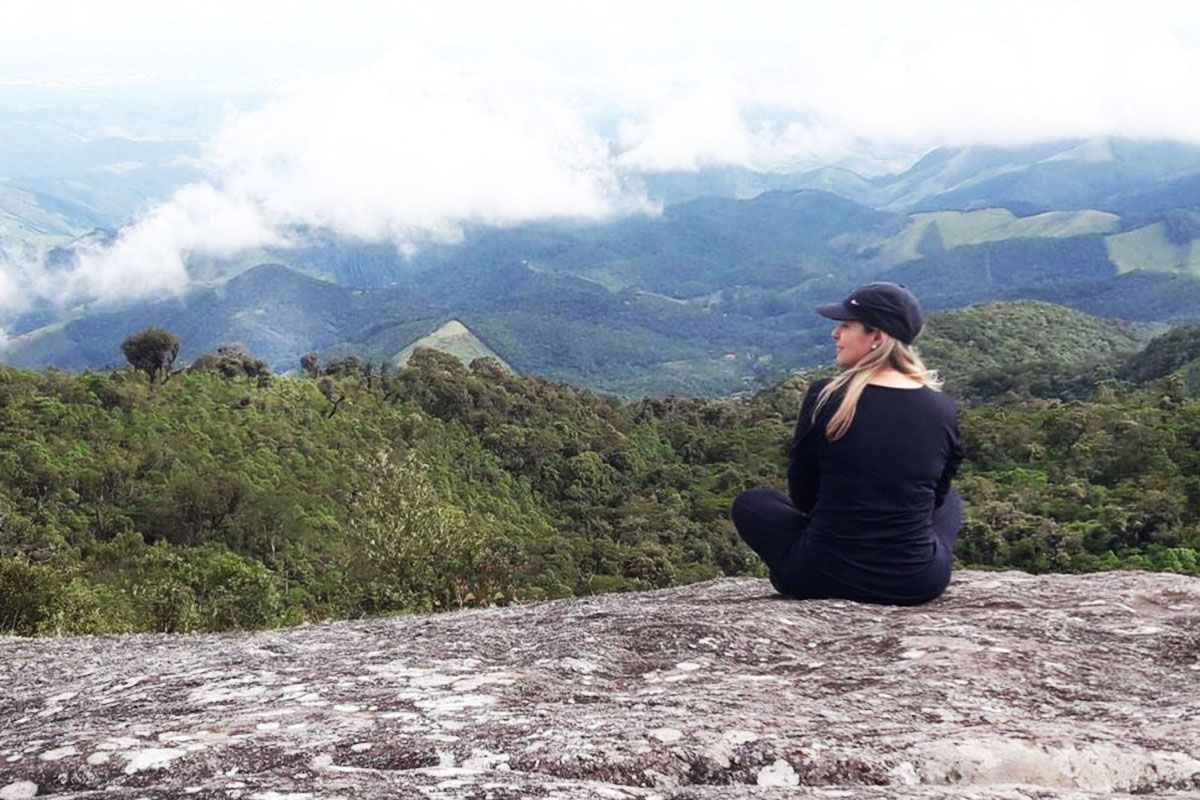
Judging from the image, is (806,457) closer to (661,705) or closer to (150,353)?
(661,705)

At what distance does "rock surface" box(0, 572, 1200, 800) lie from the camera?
15.1 feet

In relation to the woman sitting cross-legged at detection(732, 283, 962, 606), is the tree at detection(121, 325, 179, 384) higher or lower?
lower

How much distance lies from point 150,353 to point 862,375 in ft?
282

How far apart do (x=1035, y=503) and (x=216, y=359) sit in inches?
3048

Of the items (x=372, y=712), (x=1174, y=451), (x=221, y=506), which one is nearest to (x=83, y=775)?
(x=372, y=712)

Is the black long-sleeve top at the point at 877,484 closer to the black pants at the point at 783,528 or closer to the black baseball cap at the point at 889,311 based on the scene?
the black pants at the point at 783,528

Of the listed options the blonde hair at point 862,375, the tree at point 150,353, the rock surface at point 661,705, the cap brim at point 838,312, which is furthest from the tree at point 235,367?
the blonde hair at point 862,375

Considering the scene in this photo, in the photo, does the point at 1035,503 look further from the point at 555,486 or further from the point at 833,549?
the point at 833,549

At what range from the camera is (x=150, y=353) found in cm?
8275

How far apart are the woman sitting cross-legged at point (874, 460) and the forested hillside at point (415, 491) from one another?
1320cm

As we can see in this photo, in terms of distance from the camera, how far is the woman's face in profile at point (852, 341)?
25.3 ft

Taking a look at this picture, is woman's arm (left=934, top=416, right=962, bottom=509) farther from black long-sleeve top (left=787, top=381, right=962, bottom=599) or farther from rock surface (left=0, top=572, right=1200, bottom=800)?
rock surface (left=0, top=572, right=1200, bottom=800)

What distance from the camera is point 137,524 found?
203ft

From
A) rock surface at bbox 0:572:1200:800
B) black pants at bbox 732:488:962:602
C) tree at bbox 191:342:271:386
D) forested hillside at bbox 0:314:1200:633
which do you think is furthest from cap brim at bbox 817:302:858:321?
tree at bbox 191:342:271:386
